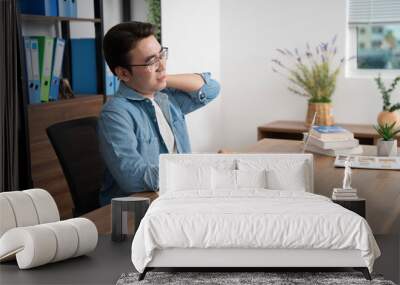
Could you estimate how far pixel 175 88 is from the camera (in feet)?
9.61

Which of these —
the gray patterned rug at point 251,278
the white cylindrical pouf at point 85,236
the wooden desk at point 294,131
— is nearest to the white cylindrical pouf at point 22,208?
the white cylindrical pouf at point 85,236

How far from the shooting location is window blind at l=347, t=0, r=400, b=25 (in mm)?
4855

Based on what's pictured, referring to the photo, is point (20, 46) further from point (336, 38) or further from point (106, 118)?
point (336, 38)

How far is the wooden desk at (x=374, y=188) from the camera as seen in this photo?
1.89 metres

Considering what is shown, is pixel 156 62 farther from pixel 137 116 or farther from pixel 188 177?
pixel 188 177

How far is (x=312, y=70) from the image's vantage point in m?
4.99

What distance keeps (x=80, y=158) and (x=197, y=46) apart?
2.80 metres

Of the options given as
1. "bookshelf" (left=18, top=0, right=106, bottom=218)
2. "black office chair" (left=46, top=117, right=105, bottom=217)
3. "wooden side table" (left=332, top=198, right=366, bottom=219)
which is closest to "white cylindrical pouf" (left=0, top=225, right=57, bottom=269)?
"wooden side table" (left=332, top=198, right=366, bottom=219)

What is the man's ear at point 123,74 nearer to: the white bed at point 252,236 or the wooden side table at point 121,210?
the wooden side table at point 121,210

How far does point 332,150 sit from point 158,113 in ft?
2.68

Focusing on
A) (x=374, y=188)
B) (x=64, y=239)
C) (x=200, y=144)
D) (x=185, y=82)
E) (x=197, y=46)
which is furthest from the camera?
(x=200, y=144)

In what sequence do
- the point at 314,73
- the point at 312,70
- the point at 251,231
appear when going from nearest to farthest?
1. the point at 251,231
2. the point at 314,73
3. the point at 312,70

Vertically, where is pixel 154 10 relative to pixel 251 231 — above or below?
above

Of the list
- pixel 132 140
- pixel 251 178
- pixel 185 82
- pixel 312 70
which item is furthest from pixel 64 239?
pixel 312 70
